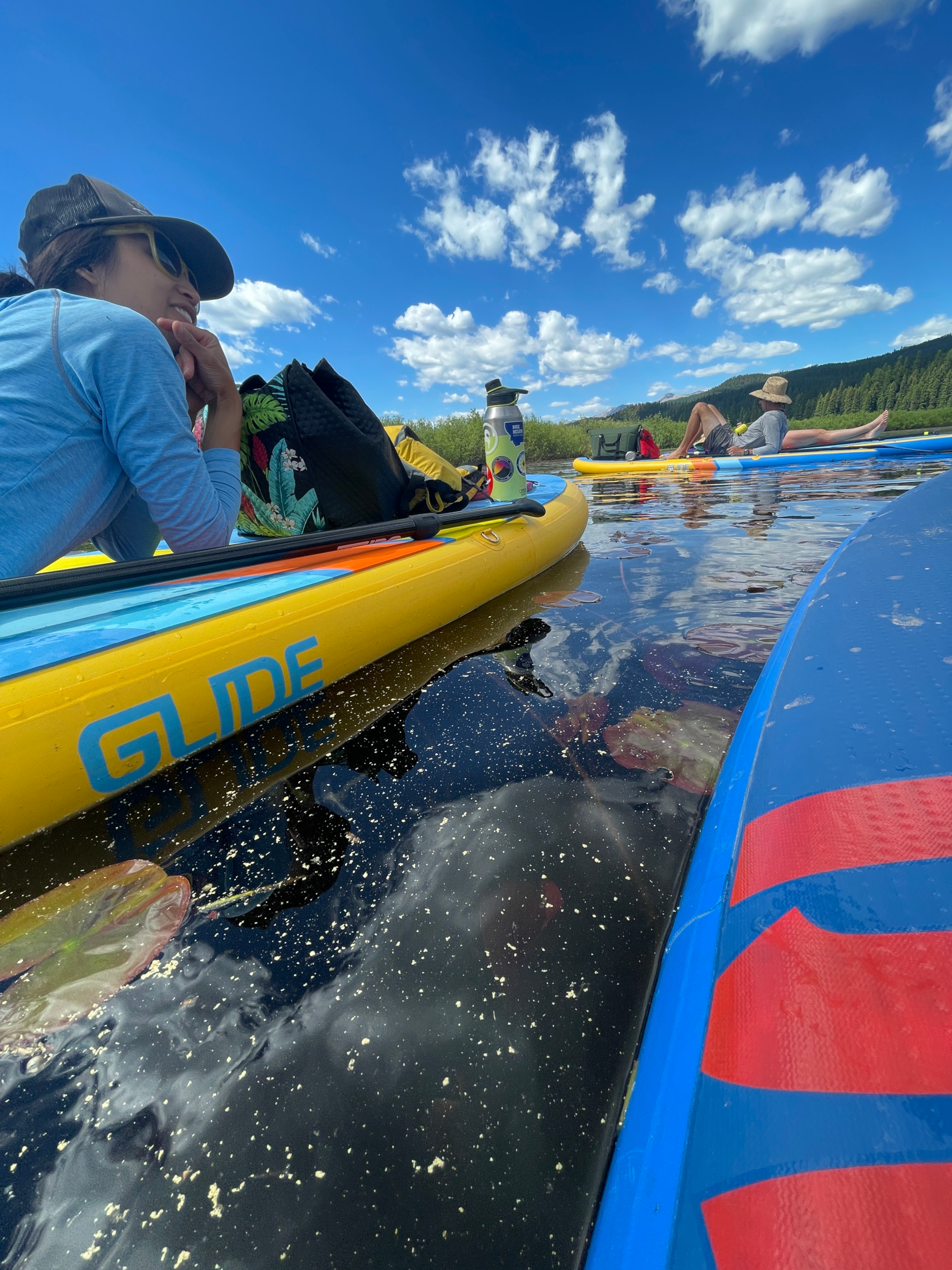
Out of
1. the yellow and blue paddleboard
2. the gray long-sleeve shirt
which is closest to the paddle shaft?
the yellow and blue paddleboard

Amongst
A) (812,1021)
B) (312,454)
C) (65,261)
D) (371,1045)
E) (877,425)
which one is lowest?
(371,1045)

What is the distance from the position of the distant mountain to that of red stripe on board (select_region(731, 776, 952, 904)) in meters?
22.7

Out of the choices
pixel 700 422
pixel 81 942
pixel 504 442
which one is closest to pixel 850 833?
pixel 81 942

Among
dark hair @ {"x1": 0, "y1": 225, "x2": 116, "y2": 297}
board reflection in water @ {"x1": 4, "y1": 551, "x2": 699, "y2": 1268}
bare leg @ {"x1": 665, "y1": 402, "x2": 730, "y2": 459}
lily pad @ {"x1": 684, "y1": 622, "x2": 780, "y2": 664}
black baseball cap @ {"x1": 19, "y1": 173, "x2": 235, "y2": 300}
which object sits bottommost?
board reflection in water @ {"x1": 4, "y1": 551, "x2": 699, "y2": 1268}

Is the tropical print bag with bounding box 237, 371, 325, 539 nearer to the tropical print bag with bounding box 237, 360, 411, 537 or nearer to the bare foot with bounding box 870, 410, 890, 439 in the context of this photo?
the tropical print bag with bounding box 237, 360, 411, 537

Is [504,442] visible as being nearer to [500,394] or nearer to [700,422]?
[500,394]

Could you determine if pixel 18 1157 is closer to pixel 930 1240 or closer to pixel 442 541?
pixel 930 1240

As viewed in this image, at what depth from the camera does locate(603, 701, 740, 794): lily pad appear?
97 centimetres

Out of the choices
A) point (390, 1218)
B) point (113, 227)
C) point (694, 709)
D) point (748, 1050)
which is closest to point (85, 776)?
point (390, 1218)

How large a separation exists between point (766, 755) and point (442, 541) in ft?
4.99

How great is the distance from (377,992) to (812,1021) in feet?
1.58

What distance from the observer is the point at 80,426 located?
1.16 metres

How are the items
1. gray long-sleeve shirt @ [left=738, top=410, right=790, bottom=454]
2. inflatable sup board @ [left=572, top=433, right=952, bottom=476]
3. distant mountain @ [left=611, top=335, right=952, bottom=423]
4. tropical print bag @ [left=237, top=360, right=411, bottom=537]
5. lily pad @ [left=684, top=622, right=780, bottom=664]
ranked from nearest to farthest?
1. lily pad @ [left=684, top=622, right=780, bottom=664]
2. tropical print bag @ [left=237, top=360, right=411, bottom=537]
3. inflatable sup board @ [left=572, top=433, right=952, bottom=476]
4. gray long-sleeve shirt @ [left=738, top=410, right=790, bottom=454]
5. distant mountain @ [left=611, top=335, right=952, bottom=423]

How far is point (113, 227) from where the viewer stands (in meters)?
1.30
